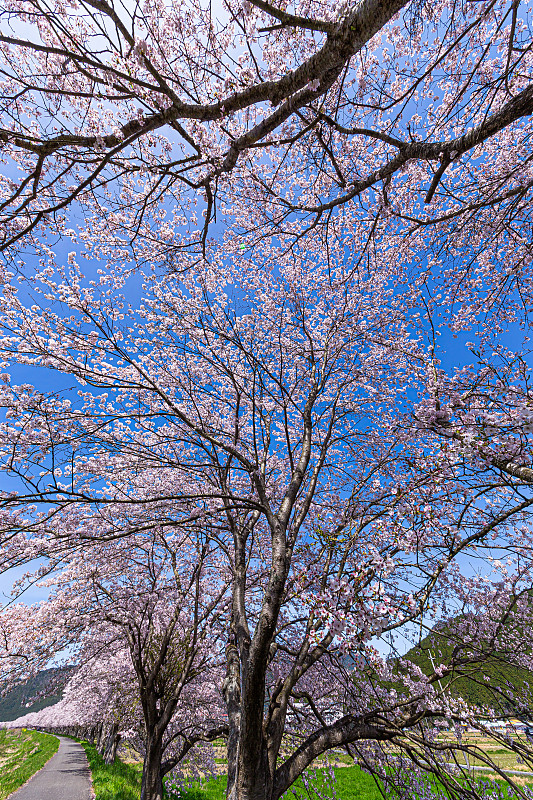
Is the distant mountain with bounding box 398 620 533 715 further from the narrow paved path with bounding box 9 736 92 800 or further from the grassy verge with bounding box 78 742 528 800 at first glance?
the narrow paved path with bounding box 9 736 92 800

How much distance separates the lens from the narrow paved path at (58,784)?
1191cm

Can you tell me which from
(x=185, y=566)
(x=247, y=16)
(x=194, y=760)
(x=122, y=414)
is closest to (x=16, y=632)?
(x=185, y=566)

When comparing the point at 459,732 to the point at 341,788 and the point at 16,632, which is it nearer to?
the point at 16,632

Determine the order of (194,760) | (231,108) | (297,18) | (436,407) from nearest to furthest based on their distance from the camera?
(297,18)
(231,108)
(436,407)
(194,760)

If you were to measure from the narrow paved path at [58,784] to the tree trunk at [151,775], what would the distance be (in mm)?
8354

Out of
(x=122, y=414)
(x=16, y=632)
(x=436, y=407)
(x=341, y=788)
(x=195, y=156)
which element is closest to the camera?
(x=195, y=156)

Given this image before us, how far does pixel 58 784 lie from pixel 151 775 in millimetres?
13137

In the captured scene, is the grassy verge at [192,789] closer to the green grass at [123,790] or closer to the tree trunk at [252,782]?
the green grass at [123,790]

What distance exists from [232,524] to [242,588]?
2.93 feet

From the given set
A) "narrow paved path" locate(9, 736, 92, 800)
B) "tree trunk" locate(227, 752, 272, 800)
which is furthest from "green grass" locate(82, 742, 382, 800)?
"tree trunk" locate(227, 752, 272, 800)

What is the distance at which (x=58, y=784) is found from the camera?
1401 cm

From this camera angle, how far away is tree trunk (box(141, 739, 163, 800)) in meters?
6.34

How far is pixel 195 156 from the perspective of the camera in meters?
4.00

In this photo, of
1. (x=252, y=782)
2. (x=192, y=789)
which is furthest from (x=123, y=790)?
(x=252, y=782)
